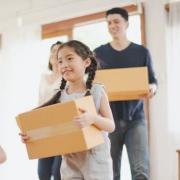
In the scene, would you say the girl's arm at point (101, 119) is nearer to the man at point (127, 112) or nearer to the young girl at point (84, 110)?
the young girl at point (84, 110)

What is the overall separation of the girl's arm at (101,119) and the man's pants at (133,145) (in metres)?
0.68

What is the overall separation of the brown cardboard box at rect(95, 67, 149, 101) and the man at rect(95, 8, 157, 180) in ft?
0.33

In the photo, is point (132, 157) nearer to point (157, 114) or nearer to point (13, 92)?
point (157, 114)

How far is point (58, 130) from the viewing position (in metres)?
1.48

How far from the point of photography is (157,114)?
3.52m

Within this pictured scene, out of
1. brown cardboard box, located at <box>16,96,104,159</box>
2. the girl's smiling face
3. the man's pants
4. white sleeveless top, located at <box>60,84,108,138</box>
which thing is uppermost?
the girl's smiling face

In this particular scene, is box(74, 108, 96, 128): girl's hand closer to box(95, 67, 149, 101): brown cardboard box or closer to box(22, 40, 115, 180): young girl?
box(22, 40, 115, 180): young girl

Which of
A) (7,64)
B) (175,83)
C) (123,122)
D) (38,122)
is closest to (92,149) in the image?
(38,122)

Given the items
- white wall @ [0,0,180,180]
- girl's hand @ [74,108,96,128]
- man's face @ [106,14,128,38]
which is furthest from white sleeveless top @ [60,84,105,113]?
white wall @ [0,0,180,180]

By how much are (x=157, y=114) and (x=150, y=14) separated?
94cm

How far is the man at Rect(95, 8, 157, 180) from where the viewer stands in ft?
7.29

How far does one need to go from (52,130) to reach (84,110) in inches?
6.1

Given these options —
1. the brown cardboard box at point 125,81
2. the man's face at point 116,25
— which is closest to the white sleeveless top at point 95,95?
the brown cardboard box at point 125,81

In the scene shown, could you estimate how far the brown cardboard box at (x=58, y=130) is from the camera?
143 cm
